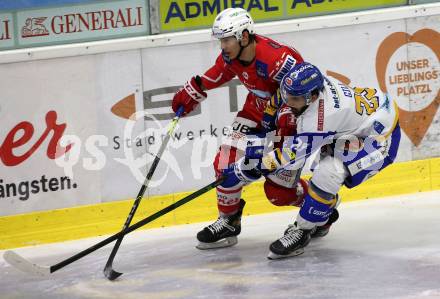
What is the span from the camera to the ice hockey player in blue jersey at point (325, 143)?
4340 mm

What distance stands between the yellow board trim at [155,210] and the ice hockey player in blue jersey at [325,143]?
0.94 meters

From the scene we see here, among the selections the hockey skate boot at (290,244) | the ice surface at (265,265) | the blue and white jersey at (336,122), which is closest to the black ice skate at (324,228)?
the ice surface at (265,265)

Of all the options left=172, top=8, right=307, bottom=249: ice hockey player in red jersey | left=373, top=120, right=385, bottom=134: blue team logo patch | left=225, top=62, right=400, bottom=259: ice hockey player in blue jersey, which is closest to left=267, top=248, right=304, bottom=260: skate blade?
left=225, top=62, right=400, bottom=259: ice hockey player in blue jersey

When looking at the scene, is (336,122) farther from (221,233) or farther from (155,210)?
(155,210)

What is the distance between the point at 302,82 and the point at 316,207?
0.68 meters

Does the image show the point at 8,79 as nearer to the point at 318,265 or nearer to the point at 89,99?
the point at 89,99

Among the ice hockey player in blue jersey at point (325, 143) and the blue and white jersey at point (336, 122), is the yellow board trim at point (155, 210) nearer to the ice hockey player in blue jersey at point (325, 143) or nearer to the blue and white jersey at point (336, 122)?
the ice hockey player in blue jersey at point (325, 143)

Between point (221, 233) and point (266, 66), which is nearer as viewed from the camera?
point (266, 66)

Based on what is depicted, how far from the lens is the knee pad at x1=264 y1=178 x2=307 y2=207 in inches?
189

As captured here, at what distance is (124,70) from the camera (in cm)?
563

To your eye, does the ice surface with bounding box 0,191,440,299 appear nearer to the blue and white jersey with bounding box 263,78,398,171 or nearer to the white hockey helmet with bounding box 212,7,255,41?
the blue and white jersey with bounding box 263,78,398,171

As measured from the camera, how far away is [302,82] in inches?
169

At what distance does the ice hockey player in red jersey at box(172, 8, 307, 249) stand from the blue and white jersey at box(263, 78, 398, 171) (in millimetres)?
230

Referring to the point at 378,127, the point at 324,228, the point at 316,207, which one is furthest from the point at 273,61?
the point at 324,228
